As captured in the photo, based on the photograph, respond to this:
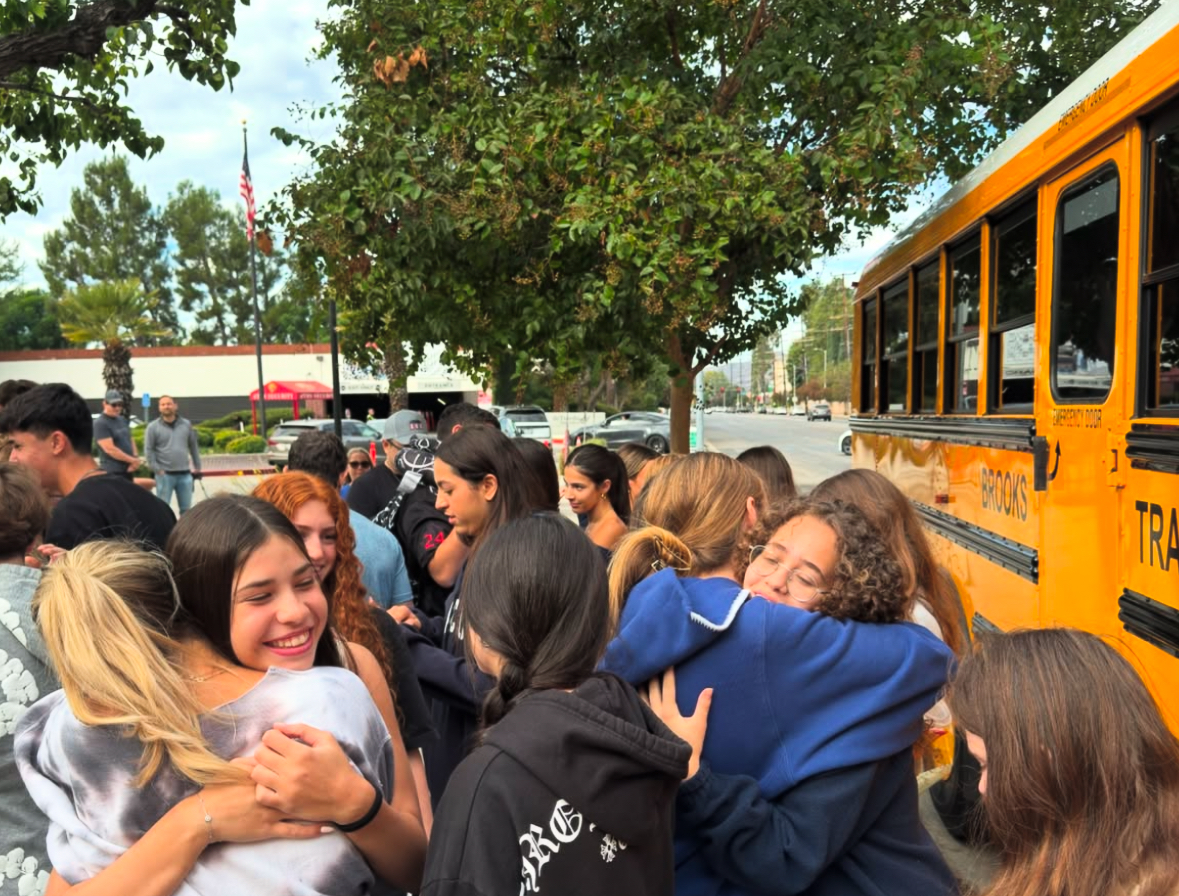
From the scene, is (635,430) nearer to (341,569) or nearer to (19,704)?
(341,569)

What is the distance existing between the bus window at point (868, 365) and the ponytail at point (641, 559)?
616cm

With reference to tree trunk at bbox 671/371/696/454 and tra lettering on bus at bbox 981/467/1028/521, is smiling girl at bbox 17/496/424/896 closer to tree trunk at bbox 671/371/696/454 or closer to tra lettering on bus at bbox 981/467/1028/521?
tra lettering on bus at bbox 981/467/1028/521

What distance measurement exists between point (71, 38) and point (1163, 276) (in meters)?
5.61

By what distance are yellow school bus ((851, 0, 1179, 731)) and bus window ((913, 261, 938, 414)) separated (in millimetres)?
28

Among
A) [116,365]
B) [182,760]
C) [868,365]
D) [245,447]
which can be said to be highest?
[116,365]

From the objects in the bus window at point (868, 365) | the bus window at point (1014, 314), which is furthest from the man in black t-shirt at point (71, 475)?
the bus window at point (868, 365)

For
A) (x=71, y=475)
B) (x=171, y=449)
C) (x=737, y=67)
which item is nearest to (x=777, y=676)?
(x=71, y=475)

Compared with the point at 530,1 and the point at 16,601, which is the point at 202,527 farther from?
the point at 530,1

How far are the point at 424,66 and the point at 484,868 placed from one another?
583cm

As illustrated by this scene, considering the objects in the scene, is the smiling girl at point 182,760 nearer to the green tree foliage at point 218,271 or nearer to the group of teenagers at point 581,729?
the group of teenagers at point 581,729

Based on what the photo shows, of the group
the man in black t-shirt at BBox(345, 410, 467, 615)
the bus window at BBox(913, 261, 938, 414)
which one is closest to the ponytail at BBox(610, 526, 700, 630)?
the man in black t-shirt at BBox(345, 410, 467, 615)

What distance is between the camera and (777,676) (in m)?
1.75

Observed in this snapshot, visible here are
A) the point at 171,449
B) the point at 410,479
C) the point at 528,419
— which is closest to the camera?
the point at 410,479

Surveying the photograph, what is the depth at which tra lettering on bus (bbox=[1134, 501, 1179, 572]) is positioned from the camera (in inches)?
116
